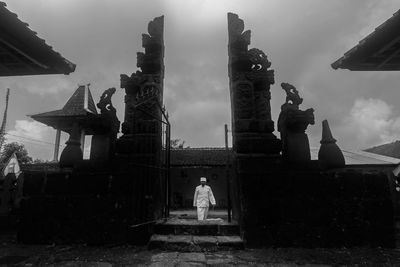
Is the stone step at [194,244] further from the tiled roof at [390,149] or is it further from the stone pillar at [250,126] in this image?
the tiled roof at [390,149]

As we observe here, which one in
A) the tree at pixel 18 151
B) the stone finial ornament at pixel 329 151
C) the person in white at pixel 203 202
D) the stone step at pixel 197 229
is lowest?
the stone step at pixel 197 229

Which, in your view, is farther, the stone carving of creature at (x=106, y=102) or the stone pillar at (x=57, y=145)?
the stone pillar at (x=57, y=145)

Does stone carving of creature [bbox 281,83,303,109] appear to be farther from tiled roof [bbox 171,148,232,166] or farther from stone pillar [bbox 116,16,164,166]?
tiled roof [bbox 171,148,232,166]

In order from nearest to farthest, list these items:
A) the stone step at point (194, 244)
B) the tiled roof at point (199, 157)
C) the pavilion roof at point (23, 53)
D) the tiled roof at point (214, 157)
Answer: the pavilion roof at point (23, 53)
the stone step at point (194, 244)
the tiled roof at point (214, 157)
the tiled roof at point (199, 157)

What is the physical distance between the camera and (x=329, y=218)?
5.72m

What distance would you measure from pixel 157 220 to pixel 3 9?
4.73 m

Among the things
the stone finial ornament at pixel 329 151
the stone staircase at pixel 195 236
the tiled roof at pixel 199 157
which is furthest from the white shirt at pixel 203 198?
the tiled roof at pixel 199 157

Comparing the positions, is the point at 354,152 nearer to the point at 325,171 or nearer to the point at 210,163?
the point at 210,163

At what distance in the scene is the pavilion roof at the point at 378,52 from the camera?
15.8ft

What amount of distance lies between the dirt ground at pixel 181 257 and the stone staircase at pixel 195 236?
180mm

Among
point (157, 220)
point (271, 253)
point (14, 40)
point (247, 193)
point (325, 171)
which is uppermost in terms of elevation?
point (14, 40)

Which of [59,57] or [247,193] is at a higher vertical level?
[59,57]

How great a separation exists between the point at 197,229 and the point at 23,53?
15.6ft

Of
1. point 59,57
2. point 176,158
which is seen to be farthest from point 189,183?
point 59,57
